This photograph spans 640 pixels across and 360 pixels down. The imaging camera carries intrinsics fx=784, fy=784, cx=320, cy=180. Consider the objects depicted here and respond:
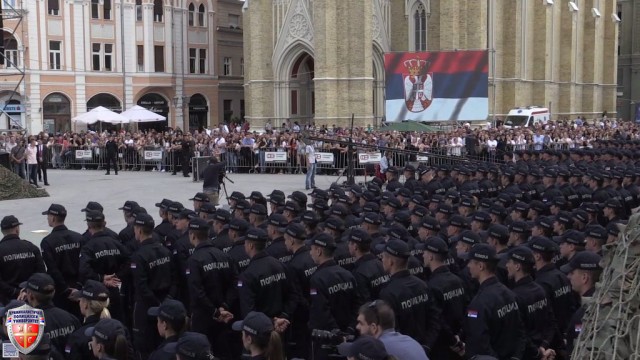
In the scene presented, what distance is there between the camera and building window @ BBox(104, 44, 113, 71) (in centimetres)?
4920

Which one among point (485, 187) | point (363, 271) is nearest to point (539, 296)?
point (363, 271)

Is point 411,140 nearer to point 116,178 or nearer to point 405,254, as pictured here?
point 116,178

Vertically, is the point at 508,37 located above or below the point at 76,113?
above

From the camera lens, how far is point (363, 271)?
7.73 metres

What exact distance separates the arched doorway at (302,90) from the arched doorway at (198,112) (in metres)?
10.2

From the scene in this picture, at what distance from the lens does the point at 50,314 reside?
6402 mm

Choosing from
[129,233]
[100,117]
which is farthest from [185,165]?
[129,233]

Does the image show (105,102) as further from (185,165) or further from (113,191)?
(113,191)

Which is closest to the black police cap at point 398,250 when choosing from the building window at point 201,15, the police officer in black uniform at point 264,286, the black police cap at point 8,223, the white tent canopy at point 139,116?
the police officer in black uniform at point 264,286

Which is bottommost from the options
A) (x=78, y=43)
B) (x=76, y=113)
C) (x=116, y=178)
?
(x=116, y=178)

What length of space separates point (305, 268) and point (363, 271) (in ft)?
2.43

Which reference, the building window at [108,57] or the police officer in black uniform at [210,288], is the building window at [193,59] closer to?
the building window at [108,57]

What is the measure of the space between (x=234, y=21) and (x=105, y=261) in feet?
169

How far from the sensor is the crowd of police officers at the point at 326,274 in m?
6.78
